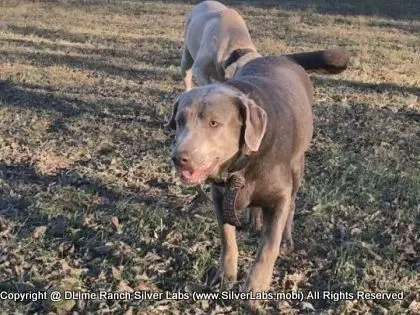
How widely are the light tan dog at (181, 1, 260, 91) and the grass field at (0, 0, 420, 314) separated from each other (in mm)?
631

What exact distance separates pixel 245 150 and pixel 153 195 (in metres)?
1.74

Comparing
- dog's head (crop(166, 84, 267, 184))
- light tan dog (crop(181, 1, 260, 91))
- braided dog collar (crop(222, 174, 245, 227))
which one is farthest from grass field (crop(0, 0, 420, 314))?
dog's head (crop(166, 84, 267, 184))

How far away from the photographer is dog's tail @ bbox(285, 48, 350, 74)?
4.92 meters

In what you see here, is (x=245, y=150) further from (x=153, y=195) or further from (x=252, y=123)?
(x=153, y=195)

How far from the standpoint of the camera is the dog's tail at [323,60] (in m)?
4.92

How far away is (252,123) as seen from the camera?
3.38 m

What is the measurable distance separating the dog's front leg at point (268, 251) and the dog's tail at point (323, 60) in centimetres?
154

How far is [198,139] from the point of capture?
128 inches

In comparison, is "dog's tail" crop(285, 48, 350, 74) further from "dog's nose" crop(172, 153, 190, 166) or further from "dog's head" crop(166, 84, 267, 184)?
"dog's nose" crop(172, 153, 190, 166)

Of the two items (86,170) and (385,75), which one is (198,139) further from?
(385,75)

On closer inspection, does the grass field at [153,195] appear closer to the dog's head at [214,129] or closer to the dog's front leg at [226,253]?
the dog's front leg at [226,253]

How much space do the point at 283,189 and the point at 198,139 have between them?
65 centimetres

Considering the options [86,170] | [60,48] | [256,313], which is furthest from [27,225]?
[60,48]

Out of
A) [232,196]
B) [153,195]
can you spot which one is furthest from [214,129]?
[153,195]
